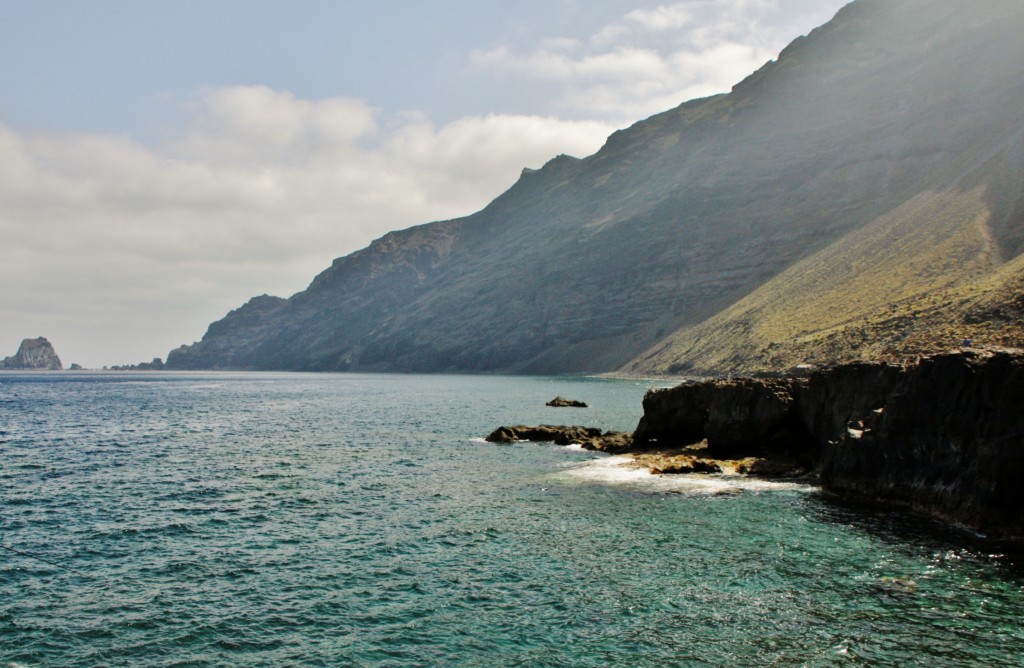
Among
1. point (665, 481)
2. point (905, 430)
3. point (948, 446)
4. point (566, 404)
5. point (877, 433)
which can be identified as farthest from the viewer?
point (566, 404)

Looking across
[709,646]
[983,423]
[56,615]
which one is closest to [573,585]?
[709,646]

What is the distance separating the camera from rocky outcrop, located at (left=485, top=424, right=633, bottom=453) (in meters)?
50.7

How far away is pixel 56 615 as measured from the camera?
18.5 meters

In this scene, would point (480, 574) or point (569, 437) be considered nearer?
point (480, 574)

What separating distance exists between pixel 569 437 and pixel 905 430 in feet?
96.3

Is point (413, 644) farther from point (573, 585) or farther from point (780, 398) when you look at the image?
point (780, 398)

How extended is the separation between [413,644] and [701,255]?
196 metres

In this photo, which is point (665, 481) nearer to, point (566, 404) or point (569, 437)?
point (569, 437)

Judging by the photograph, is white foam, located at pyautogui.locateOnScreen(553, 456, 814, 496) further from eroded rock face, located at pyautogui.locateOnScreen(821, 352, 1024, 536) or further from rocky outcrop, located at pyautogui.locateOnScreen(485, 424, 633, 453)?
rocky outcrop, located at pyautogui.locateOnScreen(485, 424, 633, 453)

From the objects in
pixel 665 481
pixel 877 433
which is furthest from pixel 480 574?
pixel 877 433

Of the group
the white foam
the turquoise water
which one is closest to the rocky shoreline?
the white foam

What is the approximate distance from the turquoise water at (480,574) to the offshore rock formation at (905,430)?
2162 millimetres

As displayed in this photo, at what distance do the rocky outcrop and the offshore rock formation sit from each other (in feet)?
27.7

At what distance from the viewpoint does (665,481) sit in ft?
119
